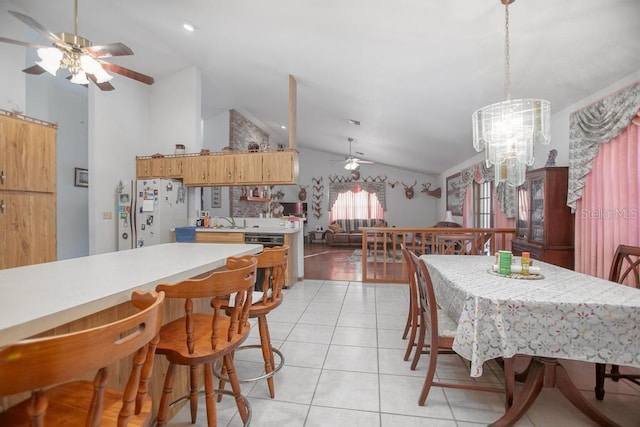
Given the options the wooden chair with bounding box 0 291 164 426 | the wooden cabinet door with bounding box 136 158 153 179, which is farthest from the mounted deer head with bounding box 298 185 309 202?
the wooden chair with bounding box 0 291 164 426

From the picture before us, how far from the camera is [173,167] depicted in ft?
15.9

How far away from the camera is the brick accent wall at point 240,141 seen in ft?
21.8

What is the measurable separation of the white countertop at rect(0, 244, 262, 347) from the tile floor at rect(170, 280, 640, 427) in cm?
86

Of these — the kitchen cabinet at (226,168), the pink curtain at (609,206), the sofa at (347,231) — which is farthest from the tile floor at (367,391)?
the sofa at (347,231)

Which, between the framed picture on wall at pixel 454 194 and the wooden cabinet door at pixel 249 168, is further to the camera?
the framed picture on wall at pixel 454 194

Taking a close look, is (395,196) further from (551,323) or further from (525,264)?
(551,323)

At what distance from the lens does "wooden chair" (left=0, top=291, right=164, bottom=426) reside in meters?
0.52

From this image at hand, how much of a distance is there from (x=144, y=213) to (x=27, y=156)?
160 centimetres

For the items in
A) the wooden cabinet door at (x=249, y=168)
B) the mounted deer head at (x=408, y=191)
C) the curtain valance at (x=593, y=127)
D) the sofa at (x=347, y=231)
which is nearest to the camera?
the curtain valance at (x=593, y=127)

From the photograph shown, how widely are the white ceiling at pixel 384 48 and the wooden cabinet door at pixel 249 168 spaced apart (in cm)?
130

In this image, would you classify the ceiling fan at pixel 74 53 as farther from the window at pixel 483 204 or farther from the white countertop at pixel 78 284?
the window at pixel 483 204

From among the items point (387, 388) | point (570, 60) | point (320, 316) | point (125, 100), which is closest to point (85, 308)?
point (387, 388)

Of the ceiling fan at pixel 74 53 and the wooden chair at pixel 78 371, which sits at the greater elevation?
the ceiling fan at pixel 74 53

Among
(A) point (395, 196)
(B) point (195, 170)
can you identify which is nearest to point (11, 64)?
(B) point (195, 170)
